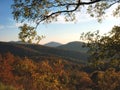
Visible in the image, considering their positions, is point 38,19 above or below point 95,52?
above

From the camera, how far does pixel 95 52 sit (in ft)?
68.6

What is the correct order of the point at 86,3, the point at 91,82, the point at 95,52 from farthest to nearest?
the point at 91,82 → the point at 95,52 → the point at 86,3

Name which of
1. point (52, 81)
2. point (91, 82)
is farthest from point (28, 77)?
point (52, 81)

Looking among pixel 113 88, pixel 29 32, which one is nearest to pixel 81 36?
pixel 29 32

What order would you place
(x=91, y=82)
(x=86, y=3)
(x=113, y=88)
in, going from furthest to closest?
(x=91, y=82)
(x=113, y=88)
(x=86, y=3)

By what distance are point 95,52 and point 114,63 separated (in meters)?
1.74

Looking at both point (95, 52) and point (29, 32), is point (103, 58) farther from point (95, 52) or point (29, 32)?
point (29, 32)

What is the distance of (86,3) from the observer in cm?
Result: 1950

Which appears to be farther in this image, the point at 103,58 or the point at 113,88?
the point at 113,88

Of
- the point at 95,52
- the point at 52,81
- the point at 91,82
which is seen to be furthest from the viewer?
the point at 91,82

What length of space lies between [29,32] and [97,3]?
518 cm

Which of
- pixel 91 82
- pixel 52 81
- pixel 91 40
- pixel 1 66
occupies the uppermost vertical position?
pixel 91 40

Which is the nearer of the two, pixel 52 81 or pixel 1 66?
pixel 52 81

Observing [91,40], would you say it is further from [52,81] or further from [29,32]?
[52,81]
